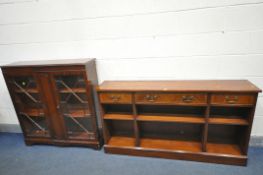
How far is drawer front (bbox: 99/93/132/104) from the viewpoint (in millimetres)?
2115

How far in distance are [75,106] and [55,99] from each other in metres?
0.26

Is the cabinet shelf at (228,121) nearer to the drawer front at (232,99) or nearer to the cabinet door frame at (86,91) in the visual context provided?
the drawer front at (232,99)

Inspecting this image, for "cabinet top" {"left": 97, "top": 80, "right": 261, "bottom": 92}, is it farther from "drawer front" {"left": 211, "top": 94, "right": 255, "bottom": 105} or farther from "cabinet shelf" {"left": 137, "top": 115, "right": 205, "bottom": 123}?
"cabinet shelf" {"left": 137, "top": 115, "right": 205, "bottom": 123}

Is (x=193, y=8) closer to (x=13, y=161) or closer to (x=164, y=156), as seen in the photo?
(x=164, y=156)

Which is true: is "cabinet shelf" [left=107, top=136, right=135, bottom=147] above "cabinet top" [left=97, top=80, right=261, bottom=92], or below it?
below

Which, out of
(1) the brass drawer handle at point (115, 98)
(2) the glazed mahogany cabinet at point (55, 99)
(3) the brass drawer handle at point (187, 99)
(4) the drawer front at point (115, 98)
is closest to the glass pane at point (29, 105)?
(2) the glazed mahogany cabinet at point (55, 99)

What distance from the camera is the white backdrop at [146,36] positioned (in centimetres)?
197

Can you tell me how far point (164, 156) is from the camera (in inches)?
88.0

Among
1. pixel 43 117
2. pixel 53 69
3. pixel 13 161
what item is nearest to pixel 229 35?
pixel 53 69

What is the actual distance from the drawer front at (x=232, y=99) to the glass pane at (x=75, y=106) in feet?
4.87

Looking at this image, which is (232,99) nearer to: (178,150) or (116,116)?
(178,150)

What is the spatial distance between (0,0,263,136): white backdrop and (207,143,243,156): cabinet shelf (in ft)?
1.33

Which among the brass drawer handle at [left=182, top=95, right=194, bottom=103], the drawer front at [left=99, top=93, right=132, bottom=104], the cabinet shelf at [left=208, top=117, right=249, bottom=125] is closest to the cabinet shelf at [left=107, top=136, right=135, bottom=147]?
the drawer front at [left=99, top=93, right=132, bottom=104]

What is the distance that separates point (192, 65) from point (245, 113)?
0.78m
